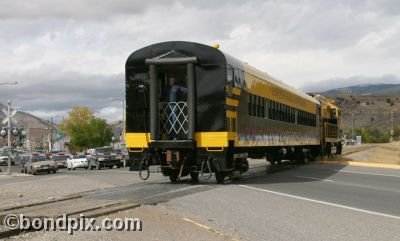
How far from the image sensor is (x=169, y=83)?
17.2 metres

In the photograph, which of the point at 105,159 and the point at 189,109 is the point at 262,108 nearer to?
the point at 189,109

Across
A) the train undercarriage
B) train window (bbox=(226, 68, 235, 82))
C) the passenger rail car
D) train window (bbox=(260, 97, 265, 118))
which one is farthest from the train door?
train window (bbox=(260, 97, 265, 118))

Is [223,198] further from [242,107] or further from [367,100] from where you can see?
[367,100]

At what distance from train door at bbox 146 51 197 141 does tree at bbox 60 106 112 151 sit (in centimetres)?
9165

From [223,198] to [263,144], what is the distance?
741cm

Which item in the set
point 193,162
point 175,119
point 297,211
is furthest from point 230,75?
point 297,211

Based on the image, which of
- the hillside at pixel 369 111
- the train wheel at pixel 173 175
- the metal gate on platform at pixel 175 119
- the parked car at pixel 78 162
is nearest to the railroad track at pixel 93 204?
the metal gate on platform at pixel 175 119

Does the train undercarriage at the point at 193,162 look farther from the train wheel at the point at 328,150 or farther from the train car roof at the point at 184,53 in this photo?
the train wheel at the point at 328,150

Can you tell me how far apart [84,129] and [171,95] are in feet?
306

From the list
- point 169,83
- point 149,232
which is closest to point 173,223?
point 149,232

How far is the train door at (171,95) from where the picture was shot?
16.5 meters

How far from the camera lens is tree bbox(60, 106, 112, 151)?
107250mm

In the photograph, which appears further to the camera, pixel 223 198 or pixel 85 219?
pixel 223 198

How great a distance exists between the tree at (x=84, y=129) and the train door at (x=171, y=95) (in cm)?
9165
